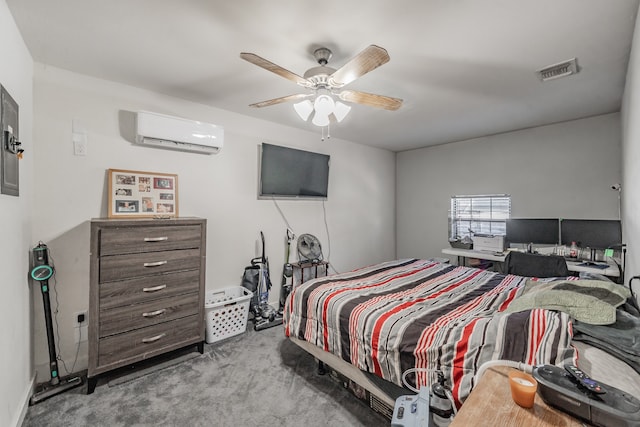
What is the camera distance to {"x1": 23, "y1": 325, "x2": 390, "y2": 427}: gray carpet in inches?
70.7

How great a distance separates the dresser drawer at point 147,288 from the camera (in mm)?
2087

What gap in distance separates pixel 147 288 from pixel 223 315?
0.83 m

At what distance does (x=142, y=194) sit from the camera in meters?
2.62

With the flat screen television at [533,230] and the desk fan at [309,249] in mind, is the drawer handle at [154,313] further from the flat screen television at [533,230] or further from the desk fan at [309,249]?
the flat screen television at [533,230]

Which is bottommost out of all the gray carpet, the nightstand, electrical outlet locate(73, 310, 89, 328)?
the gray carpet

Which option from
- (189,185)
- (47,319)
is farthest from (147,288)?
(189,185)

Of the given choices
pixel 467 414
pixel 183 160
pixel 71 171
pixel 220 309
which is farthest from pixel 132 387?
pixel 467 414

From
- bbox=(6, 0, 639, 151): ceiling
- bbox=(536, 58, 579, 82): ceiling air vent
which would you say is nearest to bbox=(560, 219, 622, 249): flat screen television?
bbox=(6, 0, 639, 151): ceiling

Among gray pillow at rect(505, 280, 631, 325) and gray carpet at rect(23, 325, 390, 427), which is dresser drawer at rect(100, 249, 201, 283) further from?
gray pillow at rect(505, 280, 631, 325)

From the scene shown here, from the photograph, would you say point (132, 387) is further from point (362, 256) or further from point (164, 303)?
point (362, 256)

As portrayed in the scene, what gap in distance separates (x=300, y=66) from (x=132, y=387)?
8.93 ft

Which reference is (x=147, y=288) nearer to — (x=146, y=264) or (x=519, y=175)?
(x=146, y=264)

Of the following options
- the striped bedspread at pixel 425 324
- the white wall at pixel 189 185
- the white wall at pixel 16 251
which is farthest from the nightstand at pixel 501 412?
the white wall at pixel 189 185

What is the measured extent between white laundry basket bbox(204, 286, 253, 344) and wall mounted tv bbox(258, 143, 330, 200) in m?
1.28
